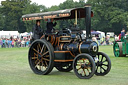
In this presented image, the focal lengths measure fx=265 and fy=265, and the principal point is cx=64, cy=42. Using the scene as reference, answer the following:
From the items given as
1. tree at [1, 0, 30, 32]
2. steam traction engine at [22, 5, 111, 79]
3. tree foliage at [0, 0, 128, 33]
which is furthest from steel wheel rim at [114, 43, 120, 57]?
tree at [1, 0, 30, 32]

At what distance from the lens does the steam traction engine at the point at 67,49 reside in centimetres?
794

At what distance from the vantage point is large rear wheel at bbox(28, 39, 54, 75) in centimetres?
834

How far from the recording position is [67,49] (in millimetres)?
8414

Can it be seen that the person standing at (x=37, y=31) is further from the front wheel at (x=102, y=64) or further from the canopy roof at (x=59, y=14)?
the front wheel at (x=102, y=64)

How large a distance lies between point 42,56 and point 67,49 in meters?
0.93

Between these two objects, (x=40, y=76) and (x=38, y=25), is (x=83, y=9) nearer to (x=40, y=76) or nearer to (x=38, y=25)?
(x=38, y=25)

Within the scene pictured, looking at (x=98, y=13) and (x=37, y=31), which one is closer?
(x=37, y=31)

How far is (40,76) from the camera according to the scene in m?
8.33

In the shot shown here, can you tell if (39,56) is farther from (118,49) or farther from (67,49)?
(118,49)

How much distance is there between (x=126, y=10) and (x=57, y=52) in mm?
71364

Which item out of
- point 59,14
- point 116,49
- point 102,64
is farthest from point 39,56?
point 116,49

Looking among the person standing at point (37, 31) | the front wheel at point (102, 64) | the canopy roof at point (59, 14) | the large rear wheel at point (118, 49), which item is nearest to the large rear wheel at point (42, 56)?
the person standing at point (37, 31)

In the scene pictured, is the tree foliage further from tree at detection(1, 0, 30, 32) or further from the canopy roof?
the canopy roof

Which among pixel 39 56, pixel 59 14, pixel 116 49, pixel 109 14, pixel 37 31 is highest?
pixel 59 14
